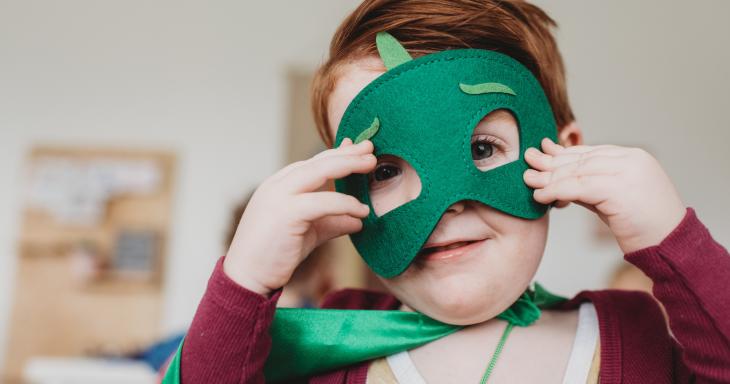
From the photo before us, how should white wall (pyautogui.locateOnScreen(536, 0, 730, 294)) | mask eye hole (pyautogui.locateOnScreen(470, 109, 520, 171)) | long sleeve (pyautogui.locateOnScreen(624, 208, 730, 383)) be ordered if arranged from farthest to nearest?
white wall (pyautogui.locateOnScreen(536, 0, 730, 294)), mask eye hole (pyautogui.locateOnScreen(470, 109, 520, 171)), long sleeve (pyautogui.locateOnScreen(624, 208, 730, 383))

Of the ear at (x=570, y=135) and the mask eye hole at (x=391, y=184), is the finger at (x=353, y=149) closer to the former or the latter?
the mask eye hole at (x=391, y=184)

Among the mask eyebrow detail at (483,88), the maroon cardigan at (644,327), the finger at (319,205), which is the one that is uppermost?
the mask eyebrow detail at (483,88)

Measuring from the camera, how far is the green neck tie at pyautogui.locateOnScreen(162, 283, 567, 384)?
0.74m

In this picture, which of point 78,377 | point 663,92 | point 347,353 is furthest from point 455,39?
point 663,92

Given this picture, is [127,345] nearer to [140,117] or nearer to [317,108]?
[140,117]

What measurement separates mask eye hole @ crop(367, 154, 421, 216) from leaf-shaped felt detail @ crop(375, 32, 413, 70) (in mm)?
103

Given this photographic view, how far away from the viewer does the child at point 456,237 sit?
0.64 metres

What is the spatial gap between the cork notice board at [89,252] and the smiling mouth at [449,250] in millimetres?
3038

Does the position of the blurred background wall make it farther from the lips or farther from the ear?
the lips

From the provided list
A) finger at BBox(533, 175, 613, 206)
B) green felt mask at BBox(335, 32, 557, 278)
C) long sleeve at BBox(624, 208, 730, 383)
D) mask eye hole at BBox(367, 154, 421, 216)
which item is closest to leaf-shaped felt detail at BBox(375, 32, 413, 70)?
green felt mask at BBox(335, 32, 557, 278)

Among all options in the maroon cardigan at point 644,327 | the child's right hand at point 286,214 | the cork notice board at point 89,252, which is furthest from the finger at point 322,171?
the cork notice board at point 89,252

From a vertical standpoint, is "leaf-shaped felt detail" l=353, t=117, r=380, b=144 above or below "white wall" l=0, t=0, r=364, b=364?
above

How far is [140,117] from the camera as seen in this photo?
3562 millimetres

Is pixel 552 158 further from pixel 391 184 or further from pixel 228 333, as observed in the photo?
pixel 228 333
